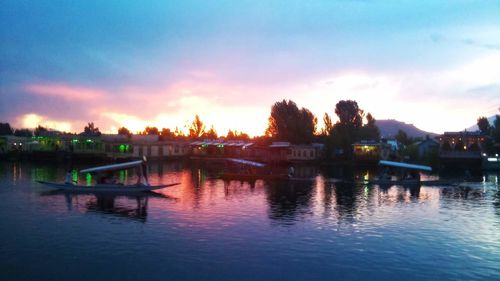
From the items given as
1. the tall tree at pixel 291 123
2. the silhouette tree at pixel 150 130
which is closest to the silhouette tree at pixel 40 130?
the silhouette tree at pixel 150 130

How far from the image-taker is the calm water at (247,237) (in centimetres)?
1844

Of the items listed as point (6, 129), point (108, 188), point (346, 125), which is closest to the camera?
point (108, 188)

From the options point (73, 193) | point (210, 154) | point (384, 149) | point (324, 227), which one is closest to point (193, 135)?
point (210, 154)

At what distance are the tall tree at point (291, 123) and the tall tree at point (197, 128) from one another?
37142 mm

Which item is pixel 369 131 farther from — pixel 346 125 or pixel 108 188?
pixel 108 188

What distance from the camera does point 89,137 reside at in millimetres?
97438

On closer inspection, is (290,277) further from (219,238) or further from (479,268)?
(479,268)

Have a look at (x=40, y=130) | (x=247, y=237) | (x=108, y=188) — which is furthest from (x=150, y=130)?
(x=247, y=237)

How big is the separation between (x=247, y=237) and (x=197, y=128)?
Result: 12407 centimetres

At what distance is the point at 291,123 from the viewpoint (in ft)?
352

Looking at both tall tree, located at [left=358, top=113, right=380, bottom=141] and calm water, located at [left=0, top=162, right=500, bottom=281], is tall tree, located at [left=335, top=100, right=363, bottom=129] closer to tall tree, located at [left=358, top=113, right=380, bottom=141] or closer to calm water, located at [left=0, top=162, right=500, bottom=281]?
tall tree, located at [left=358, top=113, right=380, bottom=141]

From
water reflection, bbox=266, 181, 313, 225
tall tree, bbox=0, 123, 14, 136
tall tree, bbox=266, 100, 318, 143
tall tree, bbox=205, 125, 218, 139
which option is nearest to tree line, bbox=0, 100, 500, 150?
tall tree, bbox=266, 100, 318, 143

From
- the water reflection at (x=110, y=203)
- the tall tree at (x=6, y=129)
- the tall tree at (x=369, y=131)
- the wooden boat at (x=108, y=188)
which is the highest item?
the tall tree at (x=6, y=129)

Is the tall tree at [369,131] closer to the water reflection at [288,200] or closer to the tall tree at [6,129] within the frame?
the water reflection at [288,200]
